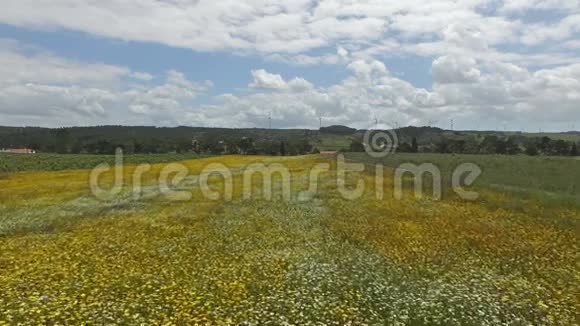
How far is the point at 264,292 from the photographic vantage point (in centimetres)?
1920

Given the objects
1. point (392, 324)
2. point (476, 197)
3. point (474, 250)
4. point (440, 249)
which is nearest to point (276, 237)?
point (440, 249)

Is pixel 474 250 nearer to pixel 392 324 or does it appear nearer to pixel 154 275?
pixel 392 324

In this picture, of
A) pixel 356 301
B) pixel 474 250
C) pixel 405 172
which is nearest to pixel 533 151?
pixel 405 172

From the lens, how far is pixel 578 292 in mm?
19875

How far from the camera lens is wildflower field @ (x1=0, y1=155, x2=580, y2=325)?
17.2 m

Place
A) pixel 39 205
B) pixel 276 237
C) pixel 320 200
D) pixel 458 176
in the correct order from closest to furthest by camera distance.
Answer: pixel 276 237
pixel 39 205
pixel 320 200
pixel 458 176

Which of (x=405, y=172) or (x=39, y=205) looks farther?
(x=405, y=172)

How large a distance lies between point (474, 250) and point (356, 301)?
10554mm

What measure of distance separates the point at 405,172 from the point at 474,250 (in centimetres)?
4064

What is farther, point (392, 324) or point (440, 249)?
point (440, 249)

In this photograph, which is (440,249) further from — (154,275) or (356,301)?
(154,275)

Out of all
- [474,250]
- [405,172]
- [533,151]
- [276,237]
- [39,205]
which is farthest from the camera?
[533,151]

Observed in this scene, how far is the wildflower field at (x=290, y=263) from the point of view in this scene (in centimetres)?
1719

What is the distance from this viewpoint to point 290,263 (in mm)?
23547
